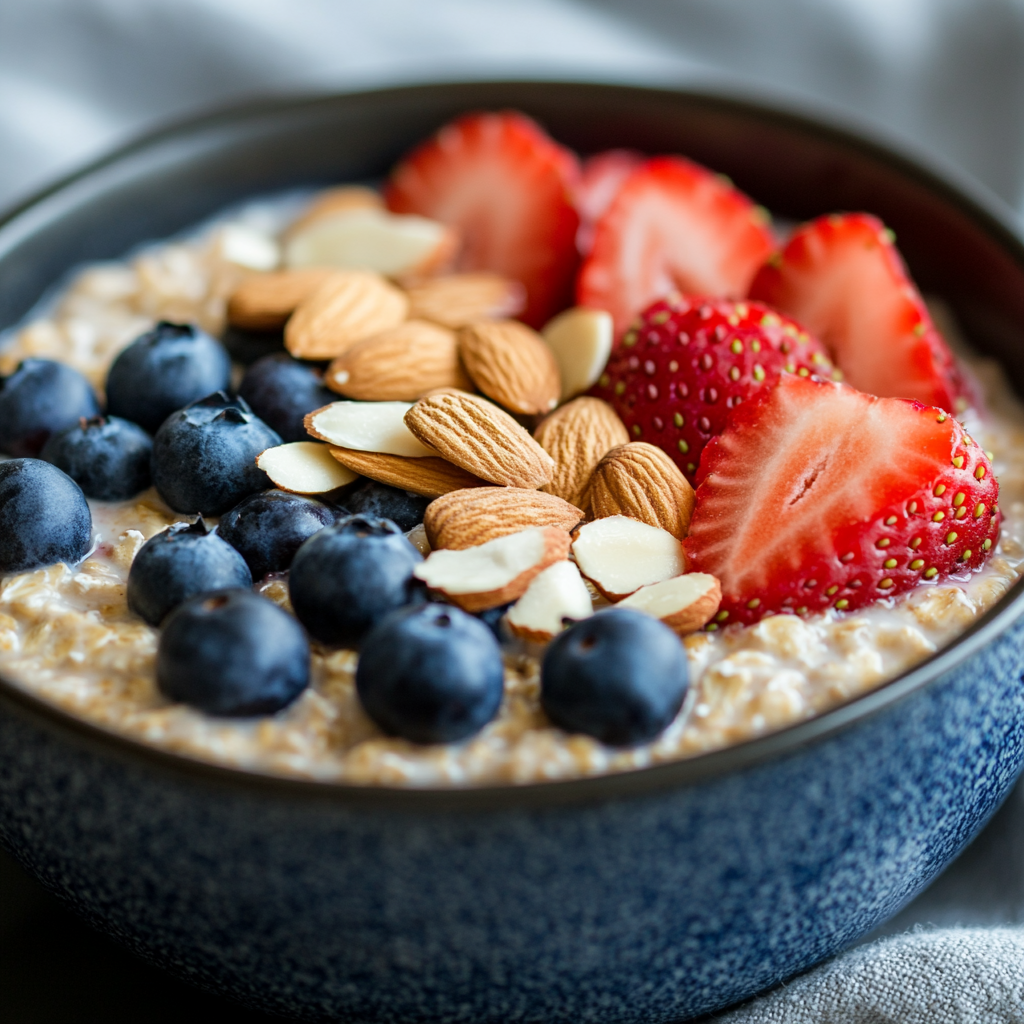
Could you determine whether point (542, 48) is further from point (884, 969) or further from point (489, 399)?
point (884, 969)

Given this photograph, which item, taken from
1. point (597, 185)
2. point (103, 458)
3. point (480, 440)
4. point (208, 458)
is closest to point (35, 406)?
point (103, 458)

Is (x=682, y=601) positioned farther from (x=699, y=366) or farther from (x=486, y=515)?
(x=699, y=366)

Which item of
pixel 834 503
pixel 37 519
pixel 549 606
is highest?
pixel 834 503

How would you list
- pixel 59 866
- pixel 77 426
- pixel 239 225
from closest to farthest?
pixel 59 866, pixel 77 426, pixel 239 225

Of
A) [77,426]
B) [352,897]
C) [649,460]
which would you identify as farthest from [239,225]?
[352,897]

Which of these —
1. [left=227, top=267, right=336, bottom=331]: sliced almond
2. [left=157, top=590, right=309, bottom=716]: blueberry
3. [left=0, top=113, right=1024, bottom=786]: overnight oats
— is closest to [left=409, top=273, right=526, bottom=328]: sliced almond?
[left=0, top=113, right=1024, bottom=786]: overnight oats

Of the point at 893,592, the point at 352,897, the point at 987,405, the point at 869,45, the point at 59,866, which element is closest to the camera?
the point at 352,897

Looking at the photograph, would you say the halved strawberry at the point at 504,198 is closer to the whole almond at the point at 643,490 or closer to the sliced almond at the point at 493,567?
the whole almond at the point at 643,490
